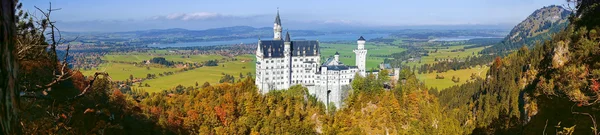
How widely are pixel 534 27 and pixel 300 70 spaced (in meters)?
122

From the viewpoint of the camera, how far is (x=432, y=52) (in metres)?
126

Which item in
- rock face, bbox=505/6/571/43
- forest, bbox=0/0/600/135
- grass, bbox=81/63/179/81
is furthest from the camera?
rock face, bbox=505/6/571/43

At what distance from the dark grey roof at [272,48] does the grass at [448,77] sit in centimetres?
3291

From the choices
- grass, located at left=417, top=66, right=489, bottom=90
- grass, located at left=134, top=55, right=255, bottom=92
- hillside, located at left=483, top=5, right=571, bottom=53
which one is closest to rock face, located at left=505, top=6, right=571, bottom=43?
hillside, located at left=483, top=5, right=571, bottom=53

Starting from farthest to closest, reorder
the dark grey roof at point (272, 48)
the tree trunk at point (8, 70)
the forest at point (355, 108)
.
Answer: the dark grey roof at point (272, 48) < the forest at point (355, 108) < the tree trunk at point (8, 70)

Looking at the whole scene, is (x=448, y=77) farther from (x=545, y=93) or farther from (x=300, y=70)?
(x=545, y=93)

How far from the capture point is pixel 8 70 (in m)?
2.61

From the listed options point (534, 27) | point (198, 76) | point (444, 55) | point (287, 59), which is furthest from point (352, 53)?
point (287, 59)

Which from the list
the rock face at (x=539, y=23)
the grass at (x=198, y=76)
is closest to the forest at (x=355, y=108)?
the grass at (x=198, y=76)

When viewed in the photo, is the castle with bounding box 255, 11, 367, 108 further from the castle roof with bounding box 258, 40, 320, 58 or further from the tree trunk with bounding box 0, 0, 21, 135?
the tree trunk with bounding box 0, 0, 21, 135

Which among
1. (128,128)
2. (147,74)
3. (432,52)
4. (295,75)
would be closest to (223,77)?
(147,74)

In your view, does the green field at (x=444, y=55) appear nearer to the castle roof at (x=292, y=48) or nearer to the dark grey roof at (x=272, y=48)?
the castle roof at (x=292, y=48)

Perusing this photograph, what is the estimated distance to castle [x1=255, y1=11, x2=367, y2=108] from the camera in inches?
1912

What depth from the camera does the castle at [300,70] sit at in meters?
48.6
